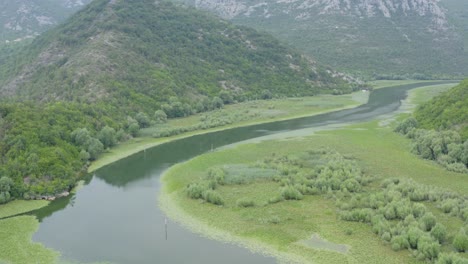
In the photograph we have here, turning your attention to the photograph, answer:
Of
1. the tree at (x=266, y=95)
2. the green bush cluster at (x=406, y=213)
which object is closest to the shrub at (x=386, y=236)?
the green bush cluster at (x=406, y=213)

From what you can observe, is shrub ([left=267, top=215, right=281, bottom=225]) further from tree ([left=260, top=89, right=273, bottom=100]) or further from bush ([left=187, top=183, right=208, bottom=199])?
tree ([left=260, top=89, right=273, bottom=100])

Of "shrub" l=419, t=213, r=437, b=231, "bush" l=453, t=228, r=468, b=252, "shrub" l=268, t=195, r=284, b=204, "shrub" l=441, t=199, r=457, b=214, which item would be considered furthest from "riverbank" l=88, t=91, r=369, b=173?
"bush" l=453, t=228, r=468, b=252

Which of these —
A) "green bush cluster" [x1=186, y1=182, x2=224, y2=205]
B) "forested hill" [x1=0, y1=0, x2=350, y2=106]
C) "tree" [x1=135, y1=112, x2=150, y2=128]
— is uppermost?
"forested hill" [x1=0, y1=0, x2=350, y2=106]

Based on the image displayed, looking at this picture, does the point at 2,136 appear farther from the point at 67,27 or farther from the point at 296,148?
the point at 67,27

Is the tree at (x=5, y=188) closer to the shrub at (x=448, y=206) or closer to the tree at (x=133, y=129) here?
the tree at (x=133, y=129)

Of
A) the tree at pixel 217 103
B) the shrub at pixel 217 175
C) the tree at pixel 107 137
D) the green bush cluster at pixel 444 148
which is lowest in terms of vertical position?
the shrub at pixel 217 175

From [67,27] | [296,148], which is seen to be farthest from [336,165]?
[67,27]
